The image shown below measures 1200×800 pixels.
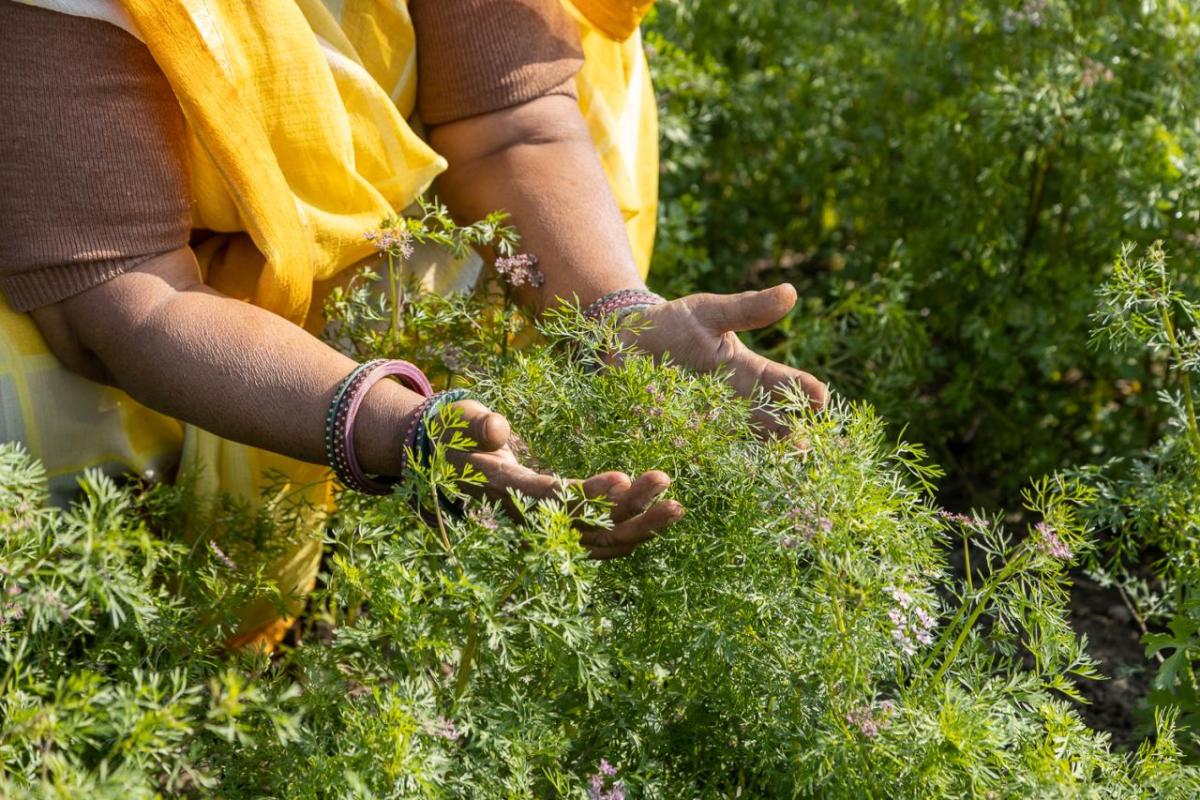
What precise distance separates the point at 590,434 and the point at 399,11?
0.90 metres

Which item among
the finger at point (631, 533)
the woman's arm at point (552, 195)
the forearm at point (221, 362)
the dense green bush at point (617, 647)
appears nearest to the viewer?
the dense green bush at point (617, 647)

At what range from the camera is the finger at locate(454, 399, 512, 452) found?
162 centimetres

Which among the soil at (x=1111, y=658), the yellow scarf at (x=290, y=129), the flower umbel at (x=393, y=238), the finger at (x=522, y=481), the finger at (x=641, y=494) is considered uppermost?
the yellow scarf at (x=290, y=129)

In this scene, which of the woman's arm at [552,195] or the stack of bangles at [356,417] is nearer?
the stack of bangles at [356,417]

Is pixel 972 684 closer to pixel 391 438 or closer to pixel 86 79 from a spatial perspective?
pixel 391 438

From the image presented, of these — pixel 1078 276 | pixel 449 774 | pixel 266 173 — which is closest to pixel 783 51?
pixel 1078 276

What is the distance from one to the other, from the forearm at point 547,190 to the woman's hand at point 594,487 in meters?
0.56

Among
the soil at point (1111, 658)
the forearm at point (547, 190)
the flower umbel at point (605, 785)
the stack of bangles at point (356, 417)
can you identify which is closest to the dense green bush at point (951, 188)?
the soil at point (1111, 658)

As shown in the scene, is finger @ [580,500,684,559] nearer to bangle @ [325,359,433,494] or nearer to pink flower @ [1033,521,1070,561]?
bangle @ [325,359,433,494]

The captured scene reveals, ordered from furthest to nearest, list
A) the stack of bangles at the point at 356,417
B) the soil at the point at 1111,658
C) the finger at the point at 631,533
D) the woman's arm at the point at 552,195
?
the soil at the point at 1111,658, the woman's arm at the point at 552,195, the stack of bangles at the point at 356,417, the finger at the point at 631,533

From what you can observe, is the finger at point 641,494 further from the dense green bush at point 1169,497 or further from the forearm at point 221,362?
the dense green bush at point 1169,497

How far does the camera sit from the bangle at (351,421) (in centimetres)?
180

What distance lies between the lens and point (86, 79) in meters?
1.83

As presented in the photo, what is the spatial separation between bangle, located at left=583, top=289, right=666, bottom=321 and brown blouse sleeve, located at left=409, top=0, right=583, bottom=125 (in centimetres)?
42
